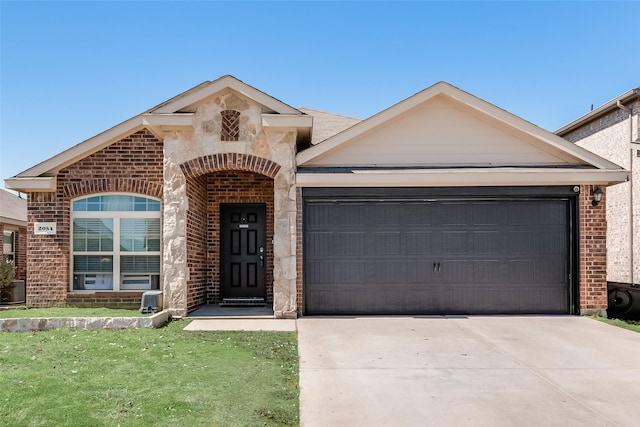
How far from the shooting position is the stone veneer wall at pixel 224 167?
9.17 m

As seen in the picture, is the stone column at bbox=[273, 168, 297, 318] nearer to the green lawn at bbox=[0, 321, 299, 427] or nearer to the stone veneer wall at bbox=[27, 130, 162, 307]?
the green lawn at bbox=[0, 321, 299, 427]

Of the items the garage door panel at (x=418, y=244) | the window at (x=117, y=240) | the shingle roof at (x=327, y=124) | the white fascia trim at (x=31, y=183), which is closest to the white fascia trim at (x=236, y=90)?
the window at (x=117, y=240)

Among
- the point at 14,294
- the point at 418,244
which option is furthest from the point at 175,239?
the point at 14,294

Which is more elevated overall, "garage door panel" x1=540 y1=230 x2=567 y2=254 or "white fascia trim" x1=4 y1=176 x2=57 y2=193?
"white fascia trim" x1=4 y1=176 x2=57 y2=193

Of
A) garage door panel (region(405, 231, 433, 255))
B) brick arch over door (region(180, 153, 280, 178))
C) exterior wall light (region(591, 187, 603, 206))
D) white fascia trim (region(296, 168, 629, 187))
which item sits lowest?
garage door panel (region(405, 231, 433, 255))

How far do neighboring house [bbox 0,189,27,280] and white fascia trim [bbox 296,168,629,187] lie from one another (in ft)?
36.9

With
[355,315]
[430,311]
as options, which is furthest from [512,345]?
[355,315]

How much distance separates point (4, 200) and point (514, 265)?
1681cm

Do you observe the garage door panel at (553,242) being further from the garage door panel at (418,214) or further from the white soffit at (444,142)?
the garage door panel at (418,214)

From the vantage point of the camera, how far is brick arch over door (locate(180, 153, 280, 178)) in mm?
9219

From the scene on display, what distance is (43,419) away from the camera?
413 centimetres

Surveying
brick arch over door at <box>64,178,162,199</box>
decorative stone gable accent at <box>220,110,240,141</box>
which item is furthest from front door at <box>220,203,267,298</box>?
decorative stone gable accent at <box>220,110,240,141</box>

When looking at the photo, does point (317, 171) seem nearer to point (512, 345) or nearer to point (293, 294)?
point (293, 294)

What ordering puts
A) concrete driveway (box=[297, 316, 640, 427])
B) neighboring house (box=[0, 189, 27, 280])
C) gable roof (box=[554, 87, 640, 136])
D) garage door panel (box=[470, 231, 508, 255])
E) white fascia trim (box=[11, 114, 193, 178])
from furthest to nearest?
neighboring house (box=[0, 189, 27, 280])
gable roof (box=[554, 87, 640, 136])
white fascia trim (box=[11, 114, 193, 178])
garage door panel (box=[470, 231, 508, 255])
concrete driveway (box=[297, 316, 640, 427])
